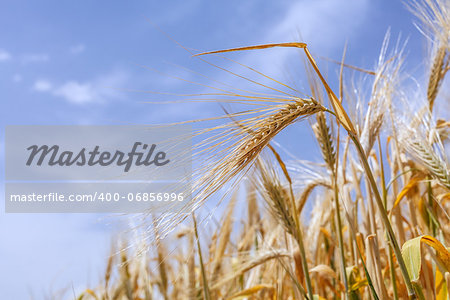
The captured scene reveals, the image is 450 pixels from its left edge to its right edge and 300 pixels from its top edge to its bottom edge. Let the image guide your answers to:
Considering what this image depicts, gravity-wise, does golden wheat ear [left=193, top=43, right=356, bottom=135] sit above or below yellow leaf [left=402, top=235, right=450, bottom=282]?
above

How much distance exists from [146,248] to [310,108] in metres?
0.47

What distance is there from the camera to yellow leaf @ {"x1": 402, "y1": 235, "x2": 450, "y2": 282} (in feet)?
3.68

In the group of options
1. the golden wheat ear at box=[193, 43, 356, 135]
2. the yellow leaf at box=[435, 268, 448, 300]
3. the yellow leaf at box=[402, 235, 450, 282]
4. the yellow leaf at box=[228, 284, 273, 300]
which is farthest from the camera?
the yellow leaf at box=[228, 284, 273, 300]

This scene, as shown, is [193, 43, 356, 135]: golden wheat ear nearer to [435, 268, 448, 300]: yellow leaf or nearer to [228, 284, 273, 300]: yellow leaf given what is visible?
[435, 268, 448, 300]: yellow leaf

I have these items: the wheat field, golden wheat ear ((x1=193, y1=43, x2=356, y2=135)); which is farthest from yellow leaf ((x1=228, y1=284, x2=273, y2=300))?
golden wheat ear ((x1=193, y1=43, x2=356, y2=135))

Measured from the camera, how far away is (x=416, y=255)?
113 centimetres

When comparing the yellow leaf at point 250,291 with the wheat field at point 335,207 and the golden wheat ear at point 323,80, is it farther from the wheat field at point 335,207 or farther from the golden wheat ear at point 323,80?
the golden wheat ear at point 323,80

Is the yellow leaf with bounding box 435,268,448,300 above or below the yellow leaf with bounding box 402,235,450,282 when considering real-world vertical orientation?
below

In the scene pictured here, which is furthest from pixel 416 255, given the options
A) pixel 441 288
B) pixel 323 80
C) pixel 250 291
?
pixel 250 291

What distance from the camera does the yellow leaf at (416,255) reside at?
44.2 inches

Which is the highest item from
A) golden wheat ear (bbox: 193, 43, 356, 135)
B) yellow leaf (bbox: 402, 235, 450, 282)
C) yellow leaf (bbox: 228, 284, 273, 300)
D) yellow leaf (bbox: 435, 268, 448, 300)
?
golden wheat ear (bbox: 193, 43, 356, 135)

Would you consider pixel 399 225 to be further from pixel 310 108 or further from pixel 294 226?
pixel 310 108

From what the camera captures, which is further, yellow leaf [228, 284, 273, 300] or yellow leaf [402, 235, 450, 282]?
yellow leaf [228, 284, 273, 300]

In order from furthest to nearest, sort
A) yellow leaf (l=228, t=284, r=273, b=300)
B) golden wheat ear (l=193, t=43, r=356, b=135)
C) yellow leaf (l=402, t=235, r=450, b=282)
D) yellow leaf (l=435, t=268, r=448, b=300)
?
yellow leaf (l=228, t=284, r=273, b=300) → yellow leaf (l=435, t=268, r=448, b=300) → yellow leaf (l=402, t=235, r=450, b=282) → golden wheat ear (l=193, t=43, r=356, b=135)
